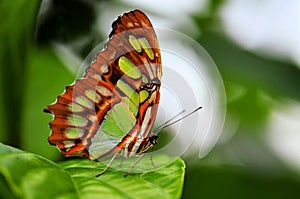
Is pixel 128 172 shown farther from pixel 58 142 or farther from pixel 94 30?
pixel 94 30

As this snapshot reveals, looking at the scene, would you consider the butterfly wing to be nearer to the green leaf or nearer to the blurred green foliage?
the green leaf

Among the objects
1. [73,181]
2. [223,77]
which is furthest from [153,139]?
[223,77]

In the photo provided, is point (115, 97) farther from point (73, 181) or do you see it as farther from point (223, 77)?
point (223, 77)

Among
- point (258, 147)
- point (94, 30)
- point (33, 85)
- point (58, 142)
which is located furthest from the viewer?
point (258, 147)

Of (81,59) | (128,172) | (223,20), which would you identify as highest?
(223,20)

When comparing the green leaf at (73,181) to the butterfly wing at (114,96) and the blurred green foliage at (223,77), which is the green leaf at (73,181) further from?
the blurred green foliage at (223,77)

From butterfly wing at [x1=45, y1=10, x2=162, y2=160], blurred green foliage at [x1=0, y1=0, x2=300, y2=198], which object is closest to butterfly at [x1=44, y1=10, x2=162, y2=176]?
butterfly wing at [x1=45, y1=10, x2=162, y2=160]

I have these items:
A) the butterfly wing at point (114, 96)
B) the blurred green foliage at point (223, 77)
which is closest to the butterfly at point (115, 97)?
the butterfly wing at point (114, 96)

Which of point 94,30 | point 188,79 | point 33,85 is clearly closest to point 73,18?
point 94,30
